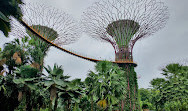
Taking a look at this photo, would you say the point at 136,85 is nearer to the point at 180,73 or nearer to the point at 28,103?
the point at 180,73

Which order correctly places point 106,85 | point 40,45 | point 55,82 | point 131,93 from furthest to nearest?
point 40,45 < point 131,93 < point 106,85 < point 55,82

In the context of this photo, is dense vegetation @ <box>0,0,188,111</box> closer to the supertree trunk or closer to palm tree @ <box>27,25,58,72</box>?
palm tree @ <box>27,25,58,72</box>

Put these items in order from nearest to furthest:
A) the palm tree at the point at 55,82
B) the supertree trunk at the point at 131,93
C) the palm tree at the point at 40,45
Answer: the palm tree at the point at 55,82, the palm tree at the point at 40,45, the supertree trunk at the point at 131,93

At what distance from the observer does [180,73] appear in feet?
76.6

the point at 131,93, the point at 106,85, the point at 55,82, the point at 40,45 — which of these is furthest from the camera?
the point at 40,45

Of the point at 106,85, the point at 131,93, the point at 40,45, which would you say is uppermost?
the point at 40,45

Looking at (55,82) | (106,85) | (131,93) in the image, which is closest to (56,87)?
(55,82)

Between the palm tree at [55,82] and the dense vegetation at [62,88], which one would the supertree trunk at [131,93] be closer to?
the dense vegetation at [62,88]

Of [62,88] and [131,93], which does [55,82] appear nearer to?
[62,88]

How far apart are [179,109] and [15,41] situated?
21.7 meters

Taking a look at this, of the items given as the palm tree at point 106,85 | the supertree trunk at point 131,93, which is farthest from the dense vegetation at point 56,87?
the supertree trunk at point 131,93

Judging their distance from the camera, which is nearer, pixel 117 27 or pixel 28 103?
pixel 28 103

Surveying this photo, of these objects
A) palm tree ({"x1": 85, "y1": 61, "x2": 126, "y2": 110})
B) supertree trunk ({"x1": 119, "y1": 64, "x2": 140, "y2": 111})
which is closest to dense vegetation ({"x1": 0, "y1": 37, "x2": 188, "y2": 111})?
palm tree ({"x1": 85, "y1": 61, "x2": 126, "y2": 110})

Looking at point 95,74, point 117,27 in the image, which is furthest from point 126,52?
point 95,74
